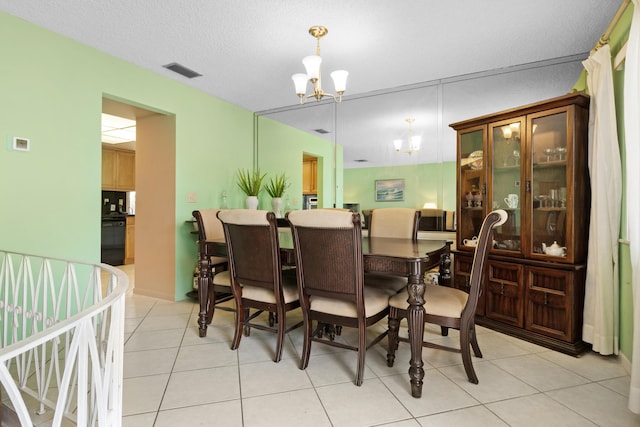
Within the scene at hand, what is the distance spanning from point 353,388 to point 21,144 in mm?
2827

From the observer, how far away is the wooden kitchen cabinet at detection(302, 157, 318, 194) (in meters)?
5.37

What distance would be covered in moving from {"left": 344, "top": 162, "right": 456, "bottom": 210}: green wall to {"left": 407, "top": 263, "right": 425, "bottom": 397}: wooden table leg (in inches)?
81.6

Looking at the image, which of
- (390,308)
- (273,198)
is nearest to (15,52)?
(273,198)

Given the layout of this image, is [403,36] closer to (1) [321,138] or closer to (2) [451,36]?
(2) [451,36]

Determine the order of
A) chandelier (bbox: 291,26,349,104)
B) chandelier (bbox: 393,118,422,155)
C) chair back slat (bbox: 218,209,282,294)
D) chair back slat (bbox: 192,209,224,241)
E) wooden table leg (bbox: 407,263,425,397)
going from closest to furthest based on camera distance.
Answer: wooden table leg (bbox: 407,263,425,397)
chair back slat (bbox: 218,209,282,294)
chandelier (bbox: 291,26,349,104)
chair back slat (bbox: 192,209,224,241)
chandelier (bbox: 393,118,422,155)

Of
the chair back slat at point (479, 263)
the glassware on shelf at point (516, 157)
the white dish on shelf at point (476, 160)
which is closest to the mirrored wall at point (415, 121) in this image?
the white dish on shelf at point (476, 160)

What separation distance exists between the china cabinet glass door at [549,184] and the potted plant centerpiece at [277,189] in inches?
111

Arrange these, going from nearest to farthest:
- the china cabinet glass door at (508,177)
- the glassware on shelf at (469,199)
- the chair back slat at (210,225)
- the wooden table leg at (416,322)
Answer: the wooden table leg at (416,322)
the china cabinet glass door at (508,177)
the chair back slat at (210,225)
the glassware on shelf at (469,199)

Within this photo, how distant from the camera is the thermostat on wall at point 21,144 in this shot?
2.46m

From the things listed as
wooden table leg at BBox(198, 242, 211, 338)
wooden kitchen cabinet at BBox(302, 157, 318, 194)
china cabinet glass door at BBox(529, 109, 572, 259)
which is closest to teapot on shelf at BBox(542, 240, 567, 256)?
china cabinet glass door at BBox(529, 109, 572, 259)

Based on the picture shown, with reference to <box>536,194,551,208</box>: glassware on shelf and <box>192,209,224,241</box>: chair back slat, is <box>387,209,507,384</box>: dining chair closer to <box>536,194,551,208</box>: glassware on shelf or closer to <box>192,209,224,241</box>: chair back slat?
<box>536,194,551,208</box>: glassware on shelf

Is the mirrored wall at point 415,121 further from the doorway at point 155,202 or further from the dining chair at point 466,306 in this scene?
the dining chair at point 466,306

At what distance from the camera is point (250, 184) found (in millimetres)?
4449

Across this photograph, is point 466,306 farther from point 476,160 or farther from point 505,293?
point 476,160
